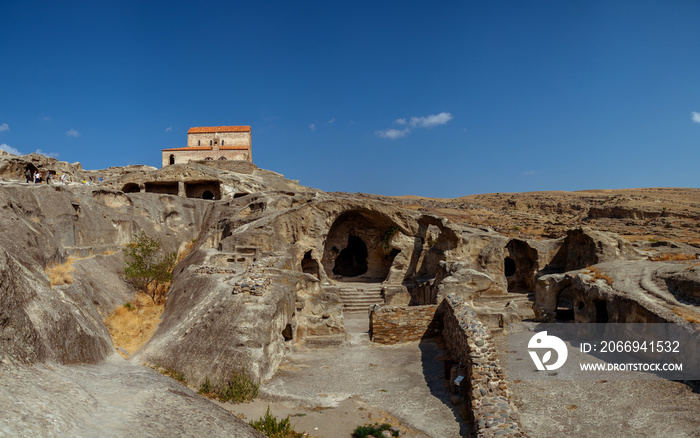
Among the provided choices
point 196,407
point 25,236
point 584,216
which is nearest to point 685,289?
point 196,407

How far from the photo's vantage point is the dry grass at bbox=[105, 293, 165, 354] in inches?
451

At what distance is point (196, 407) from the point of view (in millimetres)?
5293

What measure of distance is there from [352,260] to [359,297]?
828 centimetres

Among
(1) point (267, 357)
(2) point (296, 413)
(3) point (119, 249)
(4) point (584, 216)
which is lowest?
(2) point (296, 413)

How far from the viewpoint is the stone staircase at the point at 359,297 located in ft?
62.9

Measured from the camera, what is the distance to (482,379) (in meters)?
7.52

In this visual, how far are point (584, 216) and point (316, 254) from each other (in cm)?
4490

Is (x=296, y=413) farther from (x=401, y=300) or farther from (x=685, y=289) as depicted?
(x=401, y=300)

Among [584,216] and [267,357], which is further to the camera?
[584,216]

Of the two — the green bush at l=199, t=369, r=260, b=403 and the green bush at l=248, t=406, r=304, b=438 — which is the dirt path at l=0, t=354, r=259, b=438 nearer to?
the green bush at l=248, t=406, r=304, b=438

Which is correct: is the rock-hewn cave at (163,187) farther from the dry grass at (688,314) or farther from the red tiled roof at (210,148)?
the dry grass at (688,314)

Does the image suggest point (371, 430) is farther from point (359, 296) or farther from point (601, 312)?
point (359, 296)

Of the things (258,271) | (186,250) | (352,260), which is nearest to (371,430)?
(258,271)

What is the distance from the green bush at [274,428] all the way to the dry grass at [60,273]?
704 cm
